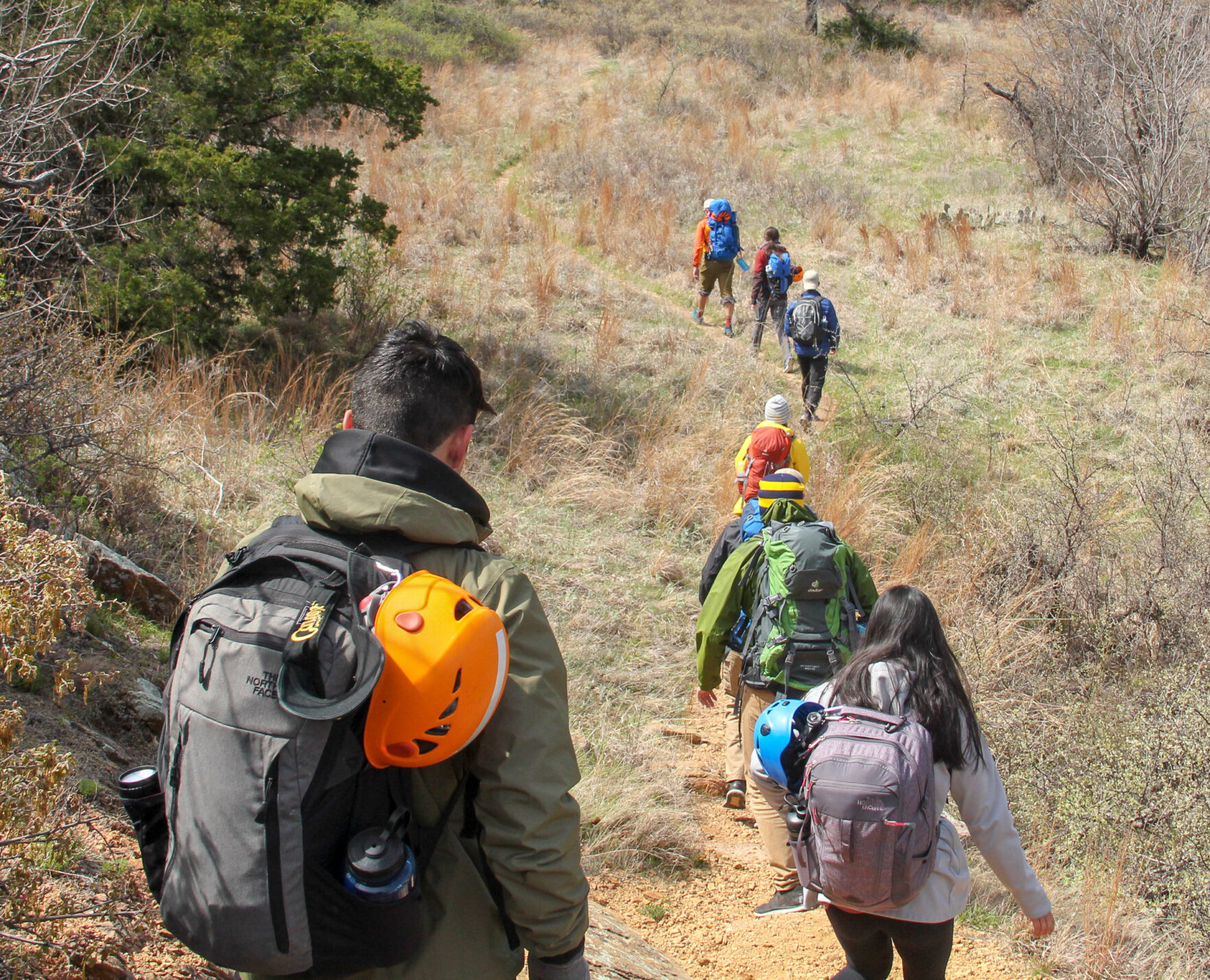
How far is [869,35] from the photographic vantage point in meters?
23.1

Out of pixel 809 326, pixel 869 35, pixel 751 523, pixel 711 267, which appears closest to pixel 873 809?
pixel 751 523

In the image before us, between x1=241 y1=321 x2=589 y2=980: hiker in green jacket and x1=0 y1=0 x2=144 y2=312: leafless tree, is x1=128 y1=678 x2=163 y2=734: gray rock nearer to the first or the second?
x1=241 y1=321 x2=589 y2=980: hiker in green jacket

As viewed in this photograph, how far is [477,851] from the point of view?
152 centimetres

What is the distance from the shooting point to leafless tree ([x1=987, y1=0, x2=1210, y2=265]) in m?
11.9

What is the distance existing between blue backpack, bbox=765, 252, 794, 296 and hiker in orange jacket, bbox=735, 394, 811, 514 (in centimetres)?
539

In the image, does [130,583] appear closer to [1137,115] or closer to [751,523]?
[751,523]

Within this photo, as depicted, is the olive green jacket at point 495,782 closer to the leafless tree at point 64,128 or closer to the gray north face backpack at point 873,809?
the gray north face backpack at point 873,809

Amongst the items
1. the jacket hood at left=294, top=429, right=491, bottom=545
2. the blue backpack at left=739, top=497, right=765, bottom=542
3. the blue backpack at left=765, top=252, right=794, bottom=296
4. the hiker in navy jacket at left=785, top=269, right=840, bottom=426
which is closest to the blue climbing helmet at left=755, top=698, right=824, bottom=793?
the jacket hood at left=294, top=429, right=491, bottom=545

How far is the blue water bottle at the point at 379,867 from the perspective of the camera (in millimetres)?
1334

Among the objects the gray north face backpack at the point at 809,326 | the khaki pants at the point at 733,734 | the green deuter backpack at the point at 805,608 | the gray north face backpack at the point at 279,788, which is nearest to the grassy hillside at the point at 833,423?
the khaki pants at the point at 733,734

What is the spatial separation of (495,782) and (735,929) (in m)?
2.73

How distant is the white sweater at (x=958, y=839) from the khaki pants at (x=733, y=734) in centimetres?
194

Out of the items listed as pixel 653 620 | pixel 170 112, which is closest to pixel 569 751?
pixel 653 620

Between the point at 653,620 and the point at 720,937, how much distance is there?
2.63 meters
